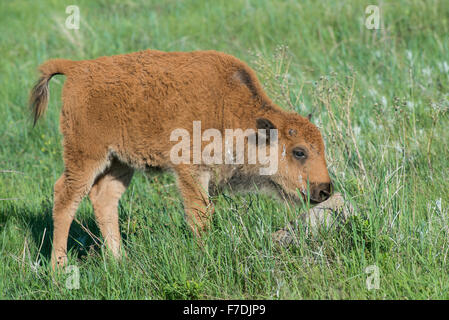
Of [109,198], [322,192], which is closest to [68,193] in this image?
[109,198]

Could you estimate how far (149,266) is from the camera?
4.23m

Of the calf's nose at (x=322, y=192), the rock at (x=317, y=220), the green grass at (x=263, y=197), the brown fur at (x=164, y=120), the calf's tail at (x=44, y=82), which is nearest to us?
the green grass at (x=263, y=197)

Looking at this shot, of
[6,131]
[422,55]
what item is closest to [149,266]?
[6,131]

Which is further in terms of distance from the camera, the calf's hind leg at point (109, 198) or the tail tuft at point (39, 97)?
the calf's hind leg at point (109, 198)

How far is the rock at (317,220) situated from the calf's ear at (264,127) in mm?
878

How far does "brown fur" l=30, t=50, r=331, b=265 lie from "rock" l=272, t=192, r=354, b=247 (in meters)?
0.48

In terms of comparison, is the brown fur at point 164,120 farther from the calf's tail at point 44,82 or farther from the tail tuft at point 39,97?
the tail tuft at point 39,97

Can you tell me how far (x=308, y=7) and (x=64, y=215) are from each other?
6088 mm

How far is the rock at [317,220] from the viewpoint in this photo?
4.26 m

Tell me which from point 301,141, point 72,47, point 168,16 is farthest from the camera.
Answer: point 168,16

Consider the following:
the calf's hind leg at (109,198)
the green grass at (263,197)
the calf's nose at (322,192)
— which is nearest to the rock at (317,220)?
the green grass at (263,197)

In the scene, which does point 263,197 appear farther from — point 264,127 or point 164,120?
point 164,120

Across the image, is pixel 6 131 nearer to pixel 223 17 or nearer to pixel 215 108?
pixel 215 108

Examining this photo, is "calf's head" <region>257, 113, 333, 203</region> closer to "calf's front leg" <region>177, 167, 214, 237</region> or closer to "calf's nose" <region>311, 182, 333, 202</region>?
"calf's nose" <region>311, 182, 333, 202</region>
